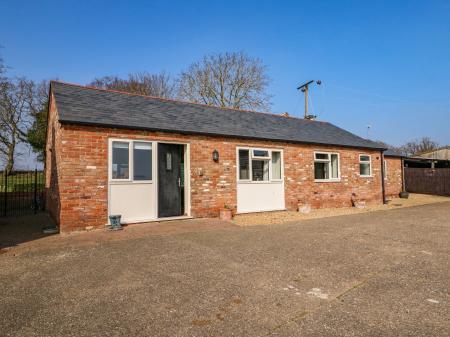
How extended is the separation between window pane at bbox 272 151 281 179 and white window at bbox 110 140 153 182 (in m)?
5.02

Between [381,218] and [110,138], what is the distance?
910 centimetres

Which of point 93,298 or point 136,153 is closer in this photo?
point 93,298

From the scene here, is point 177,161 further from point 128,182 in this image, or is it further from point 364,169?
point 364,169

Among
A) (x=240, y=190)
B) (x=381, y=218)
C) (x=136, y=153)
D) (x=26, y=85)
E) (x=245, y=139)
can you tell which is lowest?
(x=381, y=218)

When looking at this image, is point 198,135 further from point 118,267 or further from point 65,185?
point 118,267

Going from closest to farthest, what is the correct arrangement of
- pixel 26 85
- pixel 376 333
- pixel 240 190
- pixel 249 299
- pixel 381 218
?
1. pixel 376 333
2. pixel 249 299
3. pixel 381 218
4. pixel 240 190
5. pixel 26 85

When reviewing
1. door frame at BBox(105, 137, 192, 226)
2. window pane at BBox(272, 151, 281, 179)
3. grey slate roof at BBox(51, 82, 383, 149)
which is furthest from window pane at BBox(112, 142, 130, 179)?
window pane at BBox(272, 151, 281, 179)

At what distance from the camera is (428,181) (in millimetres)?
18797

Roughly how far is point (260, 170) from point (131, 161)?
16.3ft

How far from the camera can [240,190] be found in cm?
976

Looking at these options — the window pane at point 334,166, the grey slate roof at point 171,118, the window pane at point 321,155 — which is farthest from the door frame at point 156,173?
the window pane at point 334,166

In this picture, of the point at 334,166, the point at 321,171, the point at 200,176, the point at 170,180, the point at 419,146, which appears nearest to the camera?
the point at 170,180

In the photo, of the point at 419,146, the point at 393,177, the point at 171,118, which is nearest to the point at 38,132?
the point at 171,118

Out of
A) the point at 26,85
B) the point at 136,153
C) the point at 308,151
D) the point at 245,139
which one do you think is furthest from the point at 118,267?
the point at 26,85
